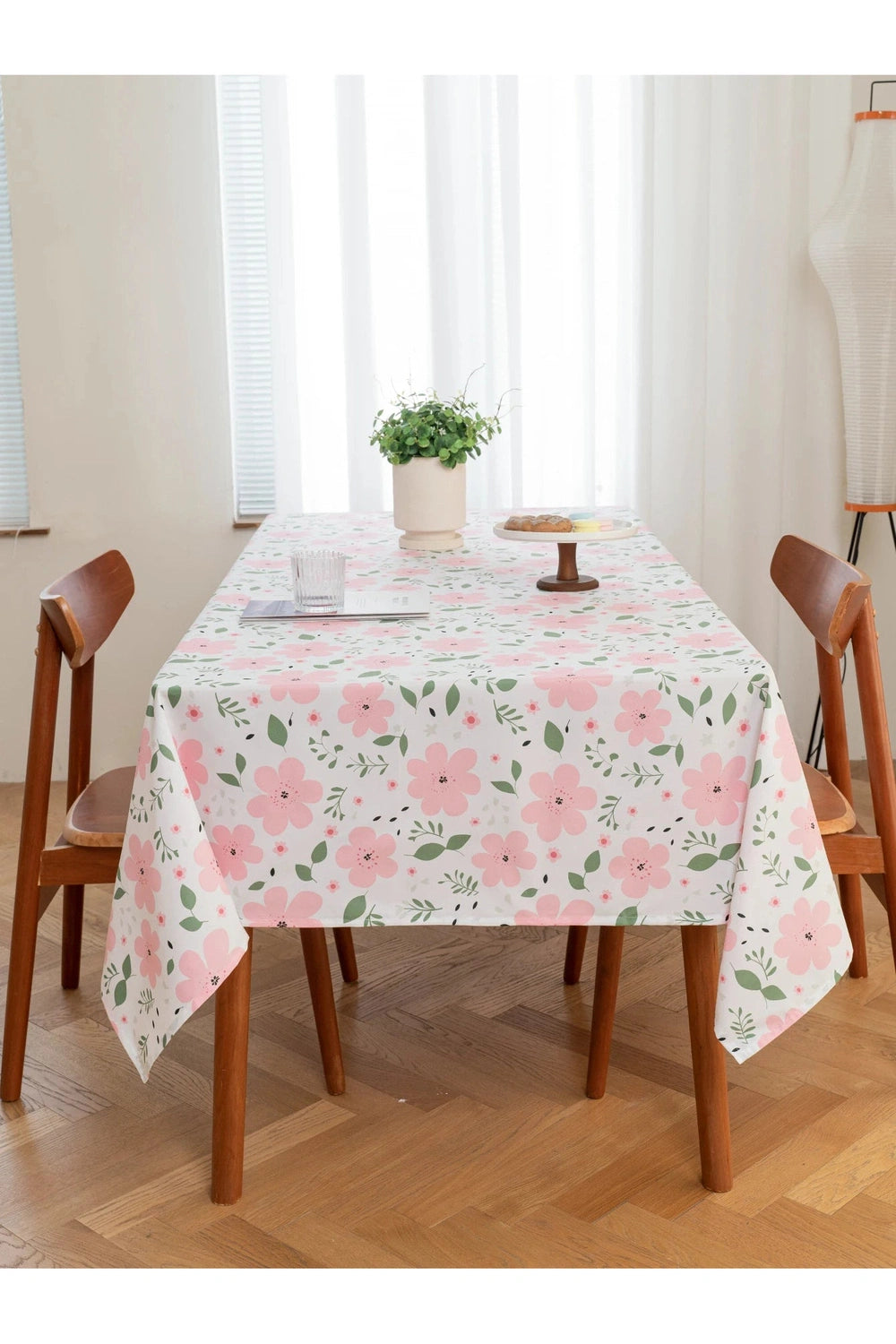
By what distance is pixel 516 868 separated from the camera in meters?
→ 1.69

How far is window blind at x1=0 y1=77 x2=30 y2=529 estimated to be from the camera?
3.44 metres

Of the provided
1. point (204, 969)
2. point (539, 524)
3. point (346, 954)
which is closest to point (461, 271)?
point (539, 524)

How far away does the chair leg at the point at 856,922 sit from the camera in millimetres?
2416

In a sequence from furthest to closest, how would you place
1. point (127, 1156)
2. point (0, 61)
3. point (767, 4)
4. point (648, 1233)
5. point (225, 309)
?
1. point (225, 309)
2. point (0, 61)
3. point (767, 4)
4. point (127, 1156)
5. point (648, 1233)

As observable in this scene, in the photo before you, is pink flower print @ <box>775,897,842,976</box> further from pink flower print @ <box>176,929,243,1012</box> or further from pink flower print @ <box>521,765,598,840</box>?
pink flower print @ <box>176,929,243,1012</box>

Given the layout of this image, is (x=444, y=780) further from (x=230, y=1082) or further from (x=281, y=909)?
(x=230, y=1082)

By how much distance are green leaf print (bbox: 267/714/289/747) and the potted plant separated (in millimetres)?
846

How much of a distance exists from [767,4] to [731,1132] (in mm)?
2314

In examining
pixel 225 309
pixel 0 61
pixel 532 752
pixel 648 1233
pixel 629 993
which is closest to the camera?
pixel 532 752

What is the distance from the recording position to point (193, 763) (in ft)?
5.40

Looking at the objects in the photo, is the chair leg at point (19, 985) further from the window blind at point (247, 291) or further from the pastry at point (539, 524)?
the window blind at point (247, 291)

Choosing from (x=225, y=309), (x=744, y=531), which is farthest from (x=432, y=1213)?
(x=225, y=309)

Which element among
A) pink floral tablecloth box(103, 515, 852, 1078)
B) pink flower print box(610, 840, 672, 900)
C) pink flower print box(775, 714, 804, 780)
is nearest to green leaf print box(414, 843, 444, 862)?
pink floral tablecloth box(103, 515, 852, 1078)

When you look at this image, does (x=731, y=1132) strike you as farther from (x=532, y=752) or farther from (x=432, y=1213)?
(x=532, y=752)
